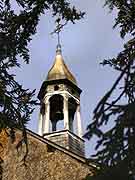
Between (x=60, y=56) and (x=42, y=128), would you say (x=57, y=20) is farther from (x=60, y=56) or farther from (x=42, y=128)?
(x=60, y=56)

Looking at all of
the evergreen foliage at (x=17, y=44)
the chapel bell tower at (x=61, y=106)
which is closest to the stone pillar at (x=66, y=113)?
the chapel bell tower at (x=61, y=106)

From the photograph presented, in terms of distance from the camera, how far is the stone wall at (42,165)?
16984 millimetres

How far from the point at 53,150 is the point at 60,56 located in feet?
33.9

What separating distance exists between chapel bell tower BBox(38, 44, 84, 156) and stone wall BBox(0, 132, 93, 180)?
341 centimetres

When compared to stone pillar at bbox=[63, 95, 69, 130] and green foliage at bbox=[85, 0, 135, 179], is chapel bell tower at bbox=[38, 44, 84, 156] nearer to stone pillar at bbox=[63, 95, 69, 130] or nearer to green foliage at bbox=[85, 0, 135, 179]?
stone pillar at bbox=[63, 95, 69, 130]

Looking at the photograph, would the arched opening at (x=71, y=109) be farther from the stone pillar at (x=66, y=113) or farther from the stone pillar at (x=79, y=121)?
the stone pillar at (x=66, y=113)

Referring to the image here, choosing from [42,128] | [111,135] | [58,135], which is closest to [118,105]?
[111,135]

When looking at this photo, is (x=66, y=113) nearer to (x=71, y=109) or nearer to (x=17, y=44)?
(x=71, y=109)

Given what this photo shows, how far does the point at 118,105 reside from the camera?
5.19 metres

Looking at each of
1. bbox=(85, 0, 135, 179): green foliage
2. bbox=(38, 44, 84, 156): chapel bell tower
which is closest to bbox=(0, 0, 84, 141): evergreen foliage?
bbox=(85, 0, 135, 179): green foliage

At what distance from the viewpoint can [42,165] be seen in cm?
1762

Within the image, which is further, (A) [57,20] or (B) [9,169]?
(B) [9,169]

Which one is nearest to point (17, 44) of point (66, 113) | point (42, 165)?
point (42, 165)

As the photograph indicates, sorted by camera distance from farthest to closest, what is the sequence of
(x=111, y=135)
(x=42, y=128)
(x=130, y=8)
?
(x=42, y=128)
(x=130, y=8)
(x=111, y=135)
